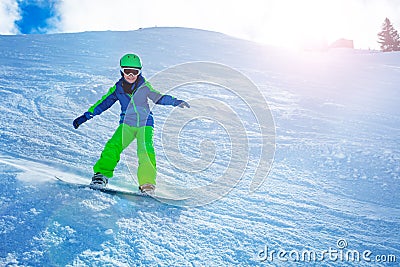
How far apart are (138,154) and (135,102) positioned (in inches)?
24.4

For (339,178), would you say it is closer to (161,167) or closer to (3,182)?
(161,167)

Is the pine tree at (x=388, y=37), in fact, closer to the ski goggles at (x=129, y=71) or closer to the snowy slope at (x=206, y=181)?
the snowy slope at (x=206, y=181)

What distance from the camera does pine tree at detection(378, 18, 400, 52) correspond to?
33875 millimetres

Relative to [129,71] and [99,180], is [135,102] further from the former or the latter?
[99,180]

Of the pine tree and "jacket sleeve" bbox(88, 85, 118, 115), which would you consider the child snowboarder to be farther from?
the pine tree

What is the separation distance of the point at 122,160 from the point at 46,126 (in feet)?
5.77

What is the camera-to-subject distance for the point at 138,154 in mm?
3346

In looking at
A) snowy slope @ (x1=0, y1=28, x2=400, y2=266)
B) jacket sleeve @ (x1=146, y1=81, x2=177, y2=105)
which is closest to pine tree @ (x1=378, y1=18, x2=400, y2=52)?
snowy slope @ (x1=0, y1=28, x2=400, y2=266)

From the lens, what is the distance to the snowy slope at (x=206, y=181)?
225 centimetres

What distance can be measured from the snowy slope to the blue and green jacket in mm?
625

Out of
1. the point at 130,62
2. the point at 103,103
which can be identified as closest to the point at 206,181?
the point at 103,103

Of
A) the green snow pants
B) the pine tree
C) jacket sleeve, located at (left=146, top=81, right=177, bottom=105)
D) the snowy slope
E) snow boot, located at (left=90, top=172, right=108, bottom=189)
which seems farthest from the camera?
the pine tree

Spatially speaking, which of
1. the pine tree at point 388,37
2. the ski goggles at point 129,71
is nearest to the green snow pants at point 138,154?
the ski goggles at point 129,71

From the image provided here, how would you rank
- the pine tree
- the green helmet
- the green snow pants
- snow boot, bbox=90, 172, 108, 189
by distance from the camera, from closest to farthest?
snow boot, bbox=90, 172, 108, 189 → the green snow pants → the green helmet → the pine tree
